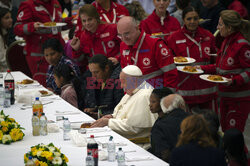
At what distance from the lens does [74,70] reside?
674cm

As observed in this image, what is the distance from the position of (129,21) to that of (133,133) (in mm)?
1558

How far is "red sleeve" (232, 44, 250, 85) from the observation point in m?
5.77

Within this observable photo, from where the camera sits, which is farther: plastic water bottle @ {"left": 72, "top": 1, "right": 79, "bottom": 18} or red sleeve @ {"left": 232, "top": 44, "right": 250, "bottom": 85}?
plastic water bottle @ {"left": 72, "top": 1, "right": 79, "bottom": 18}

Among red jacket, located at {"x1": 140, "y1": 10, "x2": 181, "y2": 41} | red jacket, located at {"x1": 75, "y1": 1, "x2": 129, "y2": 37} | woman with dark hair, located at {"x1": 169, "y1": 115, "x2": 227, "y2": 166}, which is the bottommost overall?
woman with dark hair, located at {"x1": 169, "y1": 115, "x2": 227, "y2": 166}

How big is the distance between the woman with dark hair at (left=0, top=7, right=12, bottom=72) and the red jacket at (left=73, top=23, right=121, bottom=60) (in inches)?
106

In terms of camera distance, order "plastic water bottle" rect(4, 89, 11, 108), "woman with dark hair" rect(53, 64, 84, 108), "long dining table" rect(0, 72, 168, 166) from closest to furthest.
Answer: "long dining table" rect(0, 72, 168, 166) < "plastic water bottle" rect(4, 89, 11, 108) < "woman with dark hair" rect(53, 64, 84, 108)

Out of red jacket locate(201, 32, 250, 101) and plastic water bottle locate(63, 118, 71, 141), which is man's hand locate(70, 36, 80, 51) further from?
plastic water bottle locate(63, 118, 71, 141)

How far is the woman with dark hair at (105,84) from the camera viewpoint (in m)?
5.79

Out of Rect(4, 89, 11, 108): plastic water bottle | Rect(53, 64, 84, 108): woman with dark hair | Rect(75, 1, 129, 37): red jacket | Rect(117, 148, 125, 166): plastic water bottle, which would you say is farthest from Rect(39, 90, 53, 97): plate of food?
Rect(117, 148, 125, 166): plastic water bottle

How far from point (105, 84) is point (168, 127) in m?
1.90

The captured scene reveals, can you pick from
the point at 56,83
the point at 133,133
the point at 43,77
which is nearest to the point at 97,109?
the point at 56,83

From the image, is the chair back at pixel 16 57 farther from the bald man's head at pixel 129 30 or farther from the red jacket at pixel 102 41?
the bald man's head at pixel 129 30

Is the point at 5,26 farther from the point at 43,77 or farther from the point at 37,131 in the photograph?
the point at 37,131

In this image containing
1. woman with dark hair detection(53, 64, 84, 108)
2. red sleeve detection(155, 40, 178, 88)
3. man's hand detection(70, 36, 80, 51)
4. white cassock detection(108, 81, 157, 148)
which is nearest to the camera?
white cassock detection(108, 81, 157, 148)
